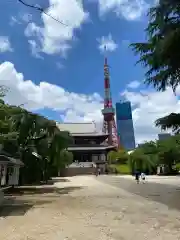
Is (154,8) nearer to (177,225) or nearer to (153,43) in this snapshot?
(153,43)

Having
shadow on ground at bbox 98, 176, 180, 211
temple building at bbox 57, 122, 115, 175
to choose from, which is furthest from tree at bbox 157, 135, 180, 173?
shadow on ground at bbox 98, 176, 180, 211

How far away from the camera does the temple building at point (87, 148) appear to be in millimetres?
76688

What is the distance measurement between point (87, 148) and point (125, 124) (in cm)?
10866

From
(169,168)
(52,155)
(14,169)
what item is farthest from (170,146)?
(14,169)

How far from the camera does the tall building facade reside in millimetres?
186375

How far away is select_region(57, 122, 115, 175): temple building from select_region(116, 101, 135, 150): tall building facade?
8701cm

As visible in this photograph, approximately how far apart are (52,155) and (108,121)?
76748mm

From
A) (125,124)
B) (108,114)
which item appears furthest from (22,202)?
(125,124)

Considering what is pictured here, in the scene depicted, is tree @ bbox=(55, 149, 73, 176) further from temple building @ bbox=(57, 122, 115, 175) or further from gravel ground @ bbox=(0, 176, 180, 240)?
gravel ground @ bbox=(0, 176, 180, 240)

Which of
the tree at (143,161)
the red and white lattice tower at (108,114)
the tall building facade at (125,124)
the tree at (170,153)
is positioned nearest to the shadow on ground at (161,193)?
the tree at (170,153)

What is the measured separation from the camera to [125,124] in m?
192

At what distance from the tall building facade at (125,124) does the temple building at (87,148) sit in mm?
87011

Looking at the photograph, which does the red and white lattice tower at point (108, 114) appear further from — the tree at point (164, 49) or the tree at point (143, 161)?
the tree at point (164, 49)

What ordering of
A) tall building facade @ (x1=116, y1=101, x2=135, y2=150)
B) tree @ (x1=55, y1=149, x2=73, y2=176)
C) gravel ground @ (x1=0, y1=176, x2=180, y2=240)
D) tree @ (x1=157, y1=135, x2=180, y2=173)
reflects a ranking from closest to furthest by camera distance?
gravel ground @ (x1=0, y1=176, x2=180, y2=240), tree @ (x1=55, y1=149, x2=73, y2=176), tree @ (x1=157, y1=135, x2=180, y2=173), tall building facade @ (x1=116, y1=101, x2=135, y2=150)
